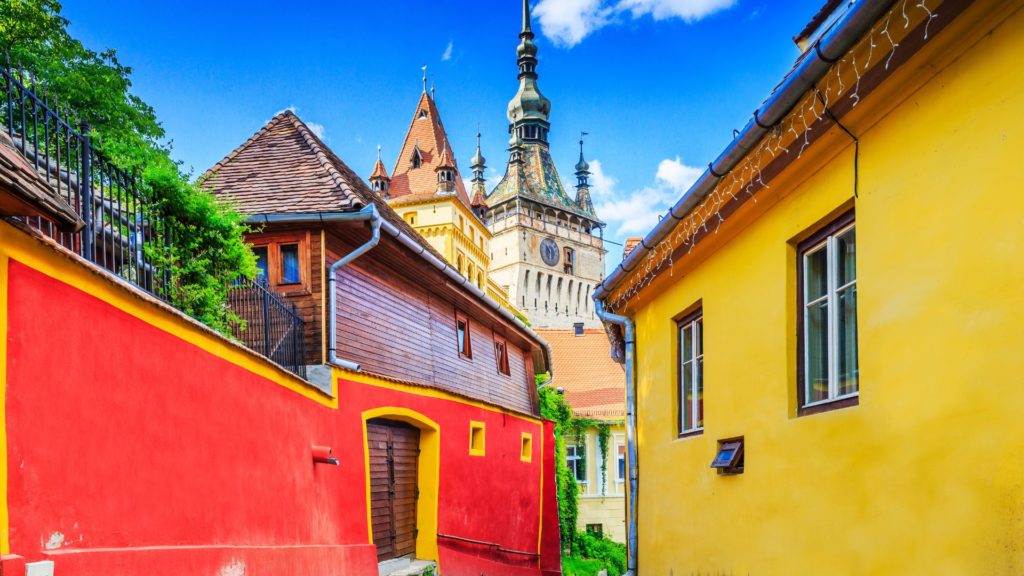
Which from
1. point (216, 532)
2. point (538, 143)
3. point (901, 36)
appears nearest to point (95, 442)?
point (216, 532)

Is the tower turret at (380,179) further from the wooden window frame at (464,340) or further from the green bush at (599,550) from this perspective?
the wooden window frame at (464,340)

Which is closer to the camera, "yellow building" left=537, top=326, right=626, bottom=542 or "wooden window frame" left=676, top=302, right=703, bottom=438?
"wooden window frame" left=676, top=302, right=703, bottom=438

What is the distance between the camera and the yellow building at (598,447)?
40.7m

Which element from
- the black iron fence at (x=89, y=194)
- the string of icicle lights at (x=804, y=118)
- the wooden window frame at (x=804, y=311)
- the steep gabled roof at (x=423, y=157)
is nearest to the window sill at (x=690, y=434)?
the string of icicle lights at (x=804, y=118)

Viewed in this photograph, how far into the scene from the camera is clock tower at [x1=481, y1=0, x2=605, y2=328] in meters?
95.2

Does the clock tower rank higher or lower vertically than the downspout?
higher

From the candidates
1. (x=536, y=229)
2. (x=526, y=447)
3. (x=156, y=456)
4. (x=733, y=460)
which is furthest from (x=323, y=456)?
(x=536, y=229)

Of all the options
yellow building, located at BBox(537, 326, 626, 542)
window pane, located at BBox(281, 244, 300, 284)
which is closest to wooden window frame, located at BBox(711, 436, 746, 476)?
window pane, located at BBox(281, 244, 300, 284)

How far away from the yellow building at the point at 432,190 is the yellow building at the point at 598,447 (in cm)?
2327

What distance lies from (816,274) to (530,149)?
97201 mm

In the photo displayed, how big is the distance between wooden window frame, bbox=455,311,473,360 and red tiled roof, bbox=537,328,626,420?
23.0m

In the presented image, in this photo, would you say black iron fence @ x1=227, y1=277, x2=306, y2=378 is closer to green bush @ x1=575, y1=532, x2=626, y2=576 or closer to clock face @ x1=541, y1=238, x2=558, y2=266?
green bush @ x1=575, y1=532, x2=626, y2=576

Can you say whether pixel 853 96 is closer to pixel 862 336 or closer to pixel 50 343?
pixel 862 336

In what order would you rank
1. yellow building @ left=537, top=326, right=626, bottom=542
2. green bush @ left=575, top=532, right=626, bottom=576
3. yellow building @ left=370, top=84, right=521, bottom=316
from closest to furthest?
green bush @ left=575, top=532, right=626, bottom=576 < yellow building @ left=537, top=326, right=626, bottom=542 < yellow building @ left=370, top=84, right=521, bottom=316
